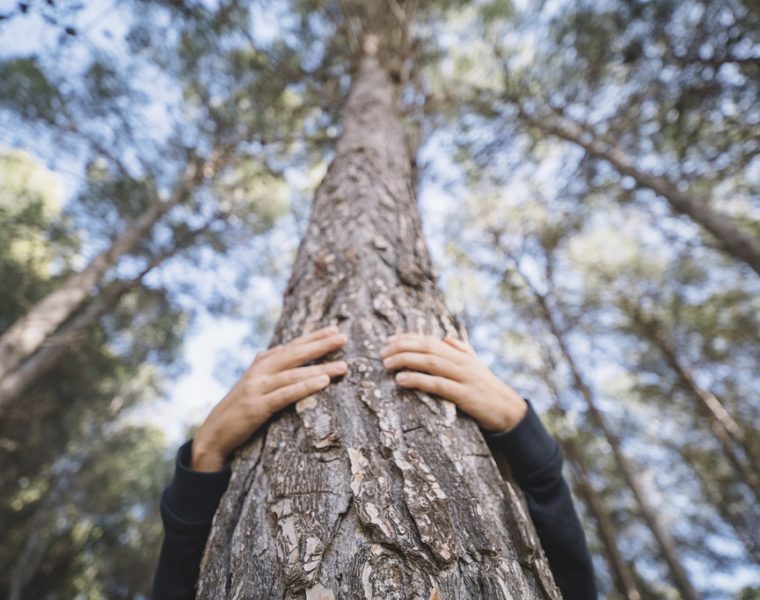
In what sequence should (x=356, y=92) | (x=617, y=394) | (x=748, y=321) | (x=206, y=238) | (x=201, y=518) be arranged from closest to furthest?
(x=201, y=518) < (x=356, y=92) < (x=748, y=321) < (x=206, y=238) < (x=617, y=394)

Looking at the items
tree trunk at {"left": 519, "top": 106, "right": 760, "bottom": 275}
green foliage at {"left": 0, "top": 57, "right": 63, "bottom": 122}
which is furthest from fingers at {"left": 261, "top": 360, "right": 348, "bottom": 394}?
green foliage at {"left": 0, "top": 57, "right": 63, "bottom": 122}

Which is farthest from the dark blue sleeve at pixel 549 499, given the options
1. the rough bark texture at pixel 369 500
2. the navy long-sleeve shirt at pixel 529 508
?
the rough bark texture at pixel 369 500

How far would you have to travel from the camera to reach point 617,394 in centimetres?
1173

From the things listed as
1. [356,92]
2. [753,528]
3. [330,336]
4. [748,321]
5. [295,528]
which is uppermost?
[356,92]

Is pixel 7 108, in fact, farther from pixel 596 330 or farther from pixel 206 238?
pixel 596 330

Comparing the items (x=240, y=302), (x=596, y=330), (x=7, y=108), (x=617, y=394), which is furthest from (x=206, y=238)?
(x=617, y=394)

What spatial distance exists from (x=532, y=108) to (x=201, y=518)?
7.91 meters

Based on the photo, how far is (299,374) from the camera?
1.01m

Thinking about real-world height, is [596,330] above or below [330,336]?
above

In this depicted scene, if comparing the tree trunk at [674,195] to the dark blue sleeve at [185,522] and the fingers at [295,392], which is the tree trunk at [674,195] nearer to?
the fingers at [295,392]

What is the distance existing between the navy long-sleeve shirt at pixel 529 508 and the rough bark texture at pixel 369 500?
6.8 inches

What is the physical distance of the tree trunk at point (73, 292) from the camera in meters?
5.01

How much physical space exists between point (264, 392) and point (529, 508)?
2.77 feet

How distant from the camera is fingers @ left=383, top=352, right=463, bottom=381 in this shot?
100 cm
